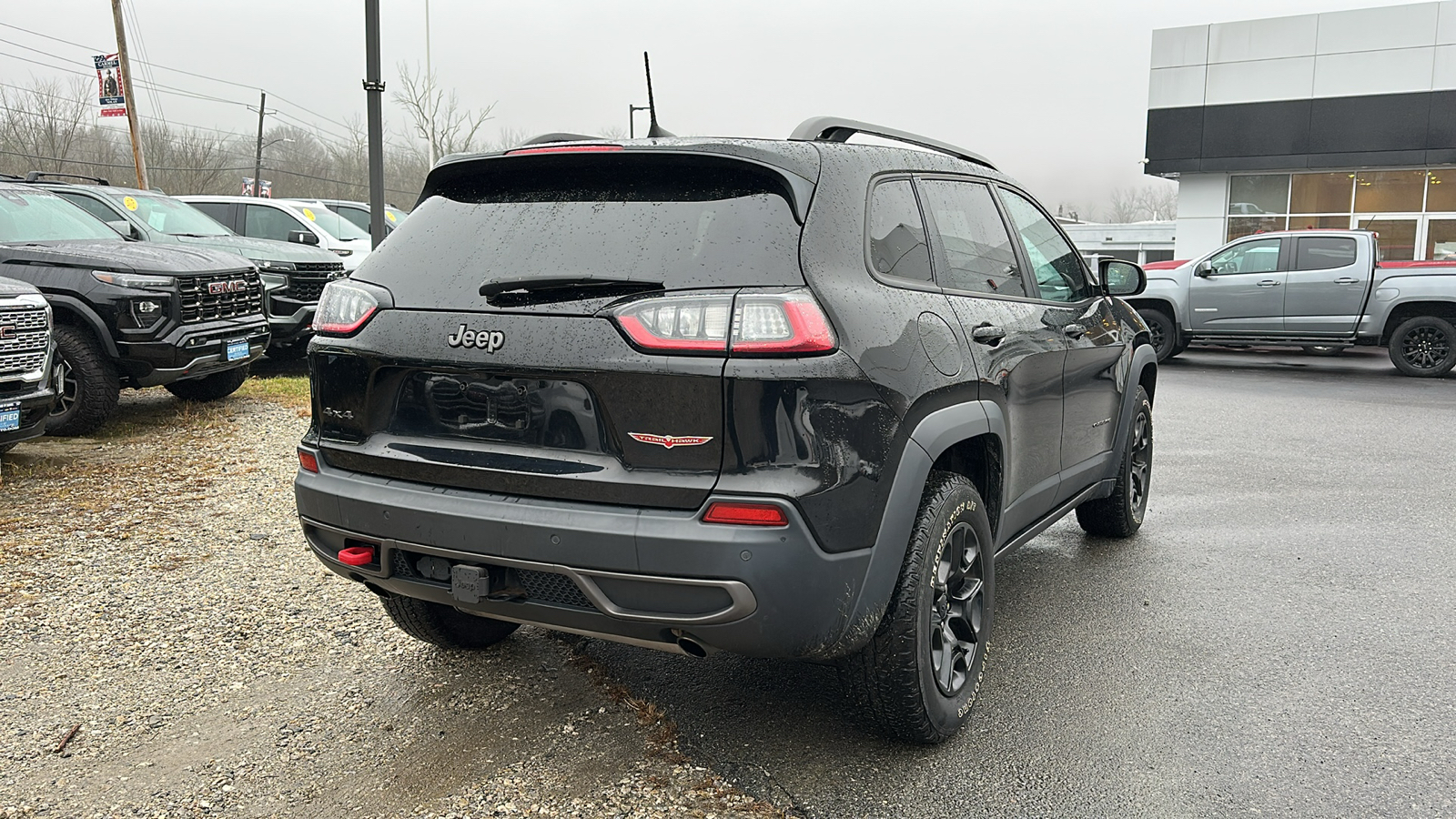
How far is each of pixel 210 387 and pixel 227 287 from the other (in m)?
1.28

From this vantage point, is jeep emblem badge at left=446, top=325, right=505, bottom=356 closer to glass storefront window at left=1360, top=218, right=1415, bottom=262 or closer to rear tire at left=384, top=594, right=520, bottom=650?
rear tire at left=384, top=594, right=520, bottom=650

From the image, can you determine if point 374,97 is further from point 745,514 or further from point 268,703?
point 745,514

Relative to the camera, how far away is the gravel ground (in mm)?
2932

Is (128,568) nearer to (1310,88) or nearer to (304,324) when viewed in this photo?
(304,324)

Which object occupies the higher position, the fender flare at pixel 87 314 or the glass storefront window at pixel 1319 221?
the glass storefront window at pixel 1319 221

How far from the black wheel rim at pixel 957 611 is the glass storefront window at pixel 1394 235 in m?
25.0

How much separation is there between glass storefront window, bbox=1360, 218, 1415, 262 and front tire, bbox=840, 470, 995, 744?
25.1 meters

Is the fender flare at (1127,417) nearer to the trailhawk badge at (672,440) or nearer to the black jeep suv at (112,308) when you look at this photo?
the trailhawk badge at (672,440)

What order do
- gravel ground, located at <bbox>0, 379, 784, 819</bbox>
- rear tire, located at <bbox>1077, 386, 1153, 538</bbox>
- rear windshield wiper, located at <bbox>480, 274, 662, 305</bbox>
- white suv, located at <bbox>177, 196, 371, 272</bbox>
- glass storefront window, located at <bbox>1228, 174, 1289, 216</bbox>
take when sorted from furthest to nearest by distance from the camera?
1. glass storefront window, located at <bbox>1228, 174, 1289, 216</bbox>
2. white suv, located at <bbox>177, 196, 371, 272</bbox>
3. rear tire, located at <bbox>1077, 386, 1153, 538</bbox>
4. gravel ground, located at <bbox>0, 379, 784, 819</bbox>
5. rear windshield wiper, located at <bbox>480, 274, 662, 305</bbox>

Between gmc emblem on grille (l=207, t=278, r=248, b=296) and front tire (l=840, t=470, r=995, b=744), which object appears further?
gmc emblem on grille (l=207, t=278, r=248, b=296)

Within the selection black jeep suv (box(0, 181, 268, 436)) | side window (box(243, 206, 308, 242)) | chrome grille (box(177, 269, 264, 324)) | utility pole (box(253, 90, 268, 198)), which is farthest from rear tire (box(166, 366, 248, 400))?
utility pole (box(253, 90, 268, 198))

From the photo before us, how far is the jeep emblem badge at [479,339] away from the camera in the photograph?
9.22 feet

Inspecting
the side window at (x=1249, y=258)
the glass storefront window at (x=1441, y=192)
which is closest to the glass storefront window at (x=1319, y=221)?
the glass storefront window at (x=1441, y=192)

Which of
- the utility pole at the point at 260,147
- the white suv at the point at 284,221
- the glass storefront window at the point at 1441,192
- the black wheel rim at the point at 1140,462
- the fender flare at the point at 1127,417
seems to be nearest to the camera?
the fender flare at the point at 1127,417
